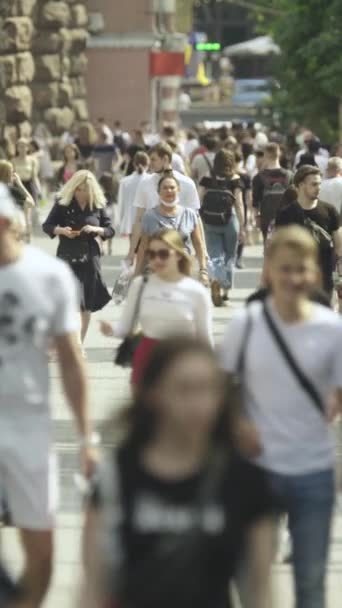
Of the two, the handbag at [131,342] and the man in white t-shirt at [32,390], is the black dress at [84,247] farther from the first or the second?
the man in white t-shirt at [32,390]

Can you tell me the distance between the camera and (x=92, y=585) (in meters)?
5.43

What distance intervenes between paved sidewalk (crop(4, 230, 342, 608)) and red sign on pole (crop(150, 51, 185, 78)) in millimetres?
34007

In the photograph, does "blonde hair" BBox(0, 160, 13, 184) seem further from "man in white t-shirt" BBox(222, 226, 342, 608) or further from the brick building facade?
the brick building facade

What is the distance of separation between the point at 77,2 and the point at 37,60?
4.40 metres

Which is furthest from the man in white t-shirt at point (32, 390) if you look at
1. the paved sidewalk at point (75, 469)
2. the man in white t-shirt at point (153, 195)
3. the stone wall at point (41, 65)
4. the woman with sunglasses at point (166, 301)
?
the stone wall at point (41, 65)

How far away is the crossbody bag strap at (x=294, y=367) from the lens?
701 cm

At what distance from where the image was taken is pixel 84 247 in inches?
624

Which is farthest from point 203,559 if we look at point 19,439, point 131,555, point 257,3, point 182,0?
point 182,0

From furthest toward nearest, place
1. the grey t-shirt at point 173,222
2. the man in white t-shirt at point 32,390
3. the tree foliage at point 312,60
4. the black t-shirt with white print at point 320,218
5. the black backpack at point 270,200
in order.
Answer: the tree foliage at point 312,60, the black backpack at point 270,200, the grey t-shirt at point 173,222, the black t-shirt with white print at point 320,218, the man in white t-shirt at point 32,390

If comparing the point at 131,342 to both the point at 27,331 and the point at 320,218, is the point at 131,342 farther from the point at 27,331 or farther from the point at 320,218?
the point at 320,218

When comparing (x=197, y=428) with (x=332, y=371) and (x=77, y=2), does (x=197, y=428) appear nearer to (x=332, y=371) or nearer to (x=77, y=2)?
(x=332, y=371)

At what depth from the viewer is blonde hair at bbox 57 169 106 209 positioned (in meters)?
15.4

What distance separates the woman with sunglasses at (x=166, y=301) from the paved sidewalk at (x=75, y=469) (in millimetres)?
431

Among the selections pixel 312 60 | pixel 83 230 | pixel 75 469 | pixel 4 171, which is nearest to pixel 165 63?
pixel 312 60
